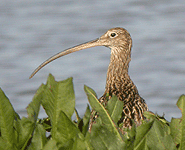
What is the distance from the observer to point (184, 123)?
7.83ft

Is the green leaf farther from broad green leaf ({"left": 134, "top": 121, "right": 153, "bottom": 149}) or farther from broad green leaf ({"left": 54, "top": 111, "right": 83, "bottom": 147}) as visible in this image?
broad green leaf ({"left": 134, "top": 121, "right": 153, "bottom": 149})

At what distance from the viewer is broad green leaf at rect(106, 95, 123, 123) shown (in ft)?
8.60

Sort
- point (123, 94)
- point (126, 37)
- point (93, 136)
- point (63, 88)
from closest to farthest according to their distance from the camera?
point (93, 136) < point (63, 88) < point (123, 94) < point (126, 37)

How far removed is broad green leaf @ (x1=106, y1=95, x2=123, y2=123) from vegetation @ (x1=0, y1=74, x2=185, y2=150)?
35 mm

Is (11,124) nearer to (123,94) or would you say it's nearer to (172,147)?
(172,147)

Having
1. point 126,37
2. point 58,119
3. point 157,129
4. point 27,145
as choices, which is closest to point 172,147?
point 157,129

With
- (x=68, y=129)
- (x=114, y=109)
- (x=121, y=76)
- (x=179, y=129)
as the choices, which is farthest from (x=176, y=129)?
(x=121, y=76)

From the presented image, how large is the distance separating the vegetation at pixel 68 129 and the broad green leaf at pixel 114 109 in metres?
0.04

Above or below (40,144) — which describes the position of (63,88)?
above

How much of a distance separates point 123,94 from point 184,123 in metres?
3.20

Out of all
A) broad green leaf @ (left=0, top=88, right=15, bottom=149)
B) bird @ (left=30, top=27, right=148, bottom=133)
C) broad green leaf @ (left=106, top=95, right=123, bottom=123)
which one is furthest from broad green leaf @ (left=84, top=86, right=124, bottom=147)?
bird @ (left=30, top=27, right=148, bottom=133)

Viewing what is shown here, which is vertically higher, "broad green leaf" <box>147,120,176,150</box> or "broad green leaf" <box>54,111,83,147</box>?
"broad green leaf" <box>54,111,83,147</box>

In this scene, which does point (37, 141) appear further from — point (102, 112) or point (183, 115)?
point (183, 115)

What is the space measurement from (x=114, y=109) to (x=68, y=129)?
451mm
